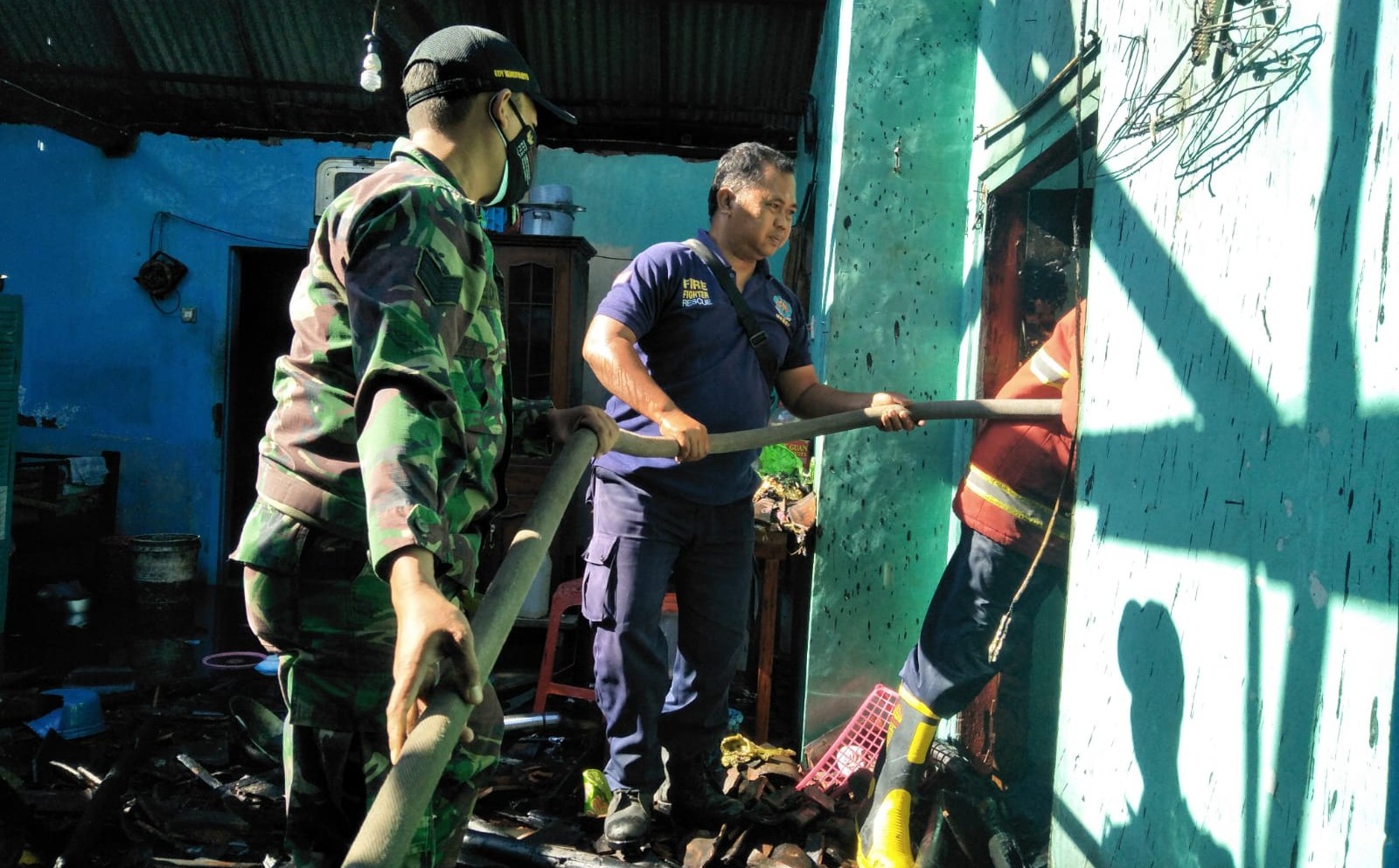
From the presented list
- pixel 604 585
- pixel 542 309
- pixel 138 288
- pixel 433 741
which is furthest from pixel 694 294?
pixel 138 288

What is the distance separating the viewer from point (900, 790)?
317 centimetres

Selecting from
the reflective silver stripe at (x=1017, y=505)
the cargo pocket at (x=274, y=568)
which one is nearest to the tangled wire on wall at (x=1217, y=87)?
the reflective silver stripe at (x=1017, y=505)

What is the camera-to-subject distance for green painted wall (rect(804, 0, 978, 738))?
13.7 feet

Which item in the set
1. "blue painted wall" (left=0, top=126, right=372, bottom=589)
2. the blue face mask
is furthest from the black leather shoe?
"blue painted wall" (left=0, top=126, right=372, bottom=589)

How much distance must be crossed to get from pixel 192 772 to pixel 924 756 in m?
3.05

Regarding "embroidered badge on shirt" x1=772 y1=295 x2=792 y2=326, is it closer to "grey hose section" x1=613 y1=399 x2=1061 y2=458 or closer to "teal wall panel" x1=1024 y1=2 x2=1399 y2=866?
"grey hose section" x1=613 y1=399 x2=1061 y2=458

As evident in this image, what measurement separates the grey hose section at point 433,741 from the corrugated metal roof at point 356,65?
5.86 metres

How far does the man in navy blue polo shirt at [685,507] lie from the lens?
3238 millimetres

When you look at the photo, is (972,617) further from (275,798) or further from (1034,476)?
(275,798)

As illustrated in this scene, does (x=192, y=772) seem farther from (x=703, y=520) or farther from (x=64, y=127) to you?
(x=64, y=127)

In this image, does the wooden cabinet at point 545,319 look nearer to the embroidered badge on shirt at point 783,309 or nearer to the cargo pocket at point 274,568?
the embroidered badge on shirt at point 783,309

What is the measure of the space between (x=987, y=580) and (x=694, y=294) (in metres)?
1.34

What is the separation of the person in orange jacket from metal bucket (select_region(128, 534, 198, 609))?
5533mm

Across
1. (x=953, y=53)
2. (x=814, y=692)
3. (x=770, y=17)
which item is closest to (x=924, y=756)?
(x=814, y=692)
